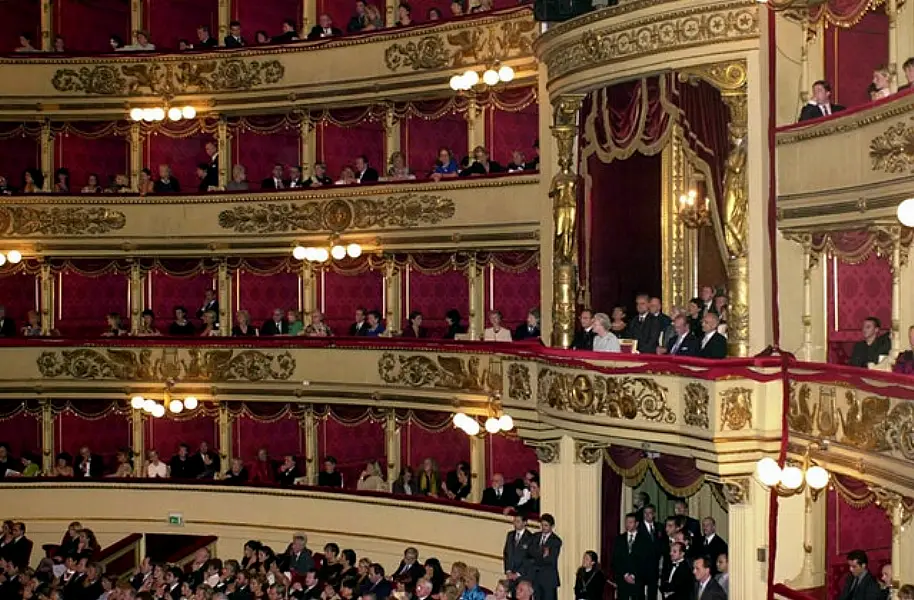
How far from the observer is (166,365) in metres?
26.8

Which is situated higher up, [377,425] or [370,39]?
[370,39]

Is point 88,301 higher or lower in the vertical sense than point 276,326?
higher

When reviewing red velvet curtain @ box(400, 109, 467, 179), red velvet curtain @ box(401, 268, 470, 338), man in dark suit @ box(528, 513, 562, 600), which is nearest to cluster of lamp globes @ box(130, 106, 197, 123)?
red velvet curtain @ box(400, 109, 467, 179)

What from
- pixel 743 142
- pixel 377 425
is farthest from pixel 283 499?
pixel 743 142

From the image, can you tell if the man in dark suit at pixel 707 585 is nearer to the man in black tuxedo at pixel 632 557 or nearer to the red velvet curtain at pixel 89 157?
the man in black tuxedo at pixel 632 557

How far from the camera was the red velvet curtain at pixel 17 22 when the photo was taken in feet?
95.2

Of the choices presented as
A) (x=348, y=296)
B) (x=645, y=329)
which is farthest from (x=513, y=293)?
(x=645, y=329)

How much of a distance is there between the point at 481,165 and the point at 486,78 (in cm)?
245

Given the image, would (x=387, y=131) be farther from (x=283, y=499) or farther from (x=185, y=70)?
(x=283, y=499)

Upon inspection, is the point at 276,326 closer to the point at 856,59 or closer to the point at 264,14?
the point at 264,14

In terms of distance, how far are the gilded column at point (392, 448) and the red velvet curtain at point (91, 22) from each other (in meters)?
10.2

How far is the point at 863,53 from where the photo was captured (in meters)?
17.5

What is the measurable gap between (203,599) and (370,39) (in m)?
11.0

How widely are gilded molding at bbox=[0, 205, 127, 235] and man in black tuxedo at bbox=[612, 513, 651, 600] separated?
44.3ft
